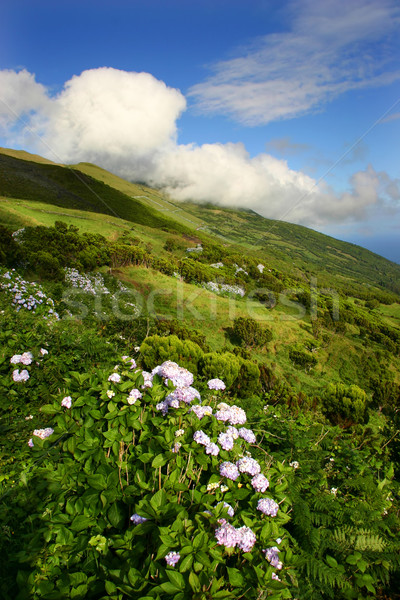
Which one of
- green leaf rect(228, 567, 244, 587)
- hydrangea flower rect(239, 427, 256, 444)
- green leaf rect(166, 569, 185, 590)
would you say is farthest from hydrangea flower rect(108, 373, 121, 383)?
green leaf rect(228, 567, 244, 587)

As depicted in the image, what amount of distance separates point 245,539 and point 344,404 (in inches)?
549

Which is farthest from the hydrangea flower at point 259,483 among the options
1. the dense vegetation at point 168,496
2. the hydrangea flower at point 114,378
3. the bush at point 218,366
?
the bush at point 218,366

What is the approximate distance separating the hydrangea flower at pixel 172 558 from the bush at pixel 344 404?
1328 cm

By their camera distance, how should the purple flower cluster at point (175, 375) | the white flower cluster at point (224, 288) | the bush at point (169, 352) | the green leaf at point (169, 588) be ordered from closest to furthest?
the green leaf at point (169, 588) < the purple flower cluster at point (175, 375) < the bush at point (169, 352) < the white flower cluster at point (224, 288)

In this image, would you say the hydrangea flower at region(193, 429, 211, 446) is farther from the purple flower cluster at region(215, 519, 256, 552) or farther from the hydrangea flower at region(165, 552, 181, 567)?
the hydrangea flower at region(165, 552, 181, 567)

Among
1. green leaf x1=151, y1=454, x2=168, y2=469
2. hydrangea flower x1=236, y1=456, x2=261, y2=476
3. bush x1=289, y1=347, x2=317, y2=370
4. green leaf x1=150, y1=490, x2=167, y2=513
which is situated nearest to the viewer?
green leaf x1=150, y1=490, x2=167, y2=513

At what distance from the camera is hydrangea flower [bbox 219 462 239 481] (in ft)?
6.97

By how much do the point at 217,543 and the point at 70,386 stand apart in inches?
77.5

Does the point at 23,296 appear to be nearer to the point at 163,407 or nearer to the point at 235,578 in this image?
the point at 163,407

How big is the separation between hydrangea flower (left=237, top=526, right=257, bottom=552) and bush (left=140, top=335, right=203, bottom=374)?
298 inches

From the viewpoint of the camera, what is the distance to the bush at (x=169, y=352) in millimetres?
9853

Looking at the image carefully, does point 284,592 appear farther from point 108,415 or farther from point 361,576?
point 108,415

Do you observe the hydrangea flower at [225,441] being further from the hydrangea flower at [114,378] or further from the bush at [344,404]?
the bush at [344,404]

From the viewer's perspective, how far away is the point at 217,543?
167 centimetres
